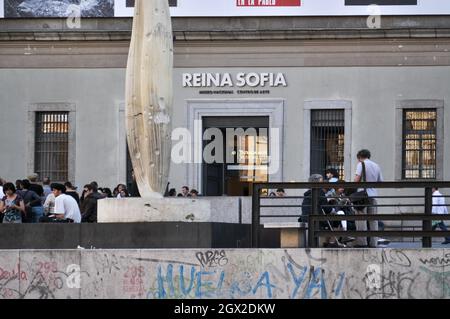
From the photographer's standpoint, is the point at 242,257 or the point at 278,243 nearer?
the point at 242,257

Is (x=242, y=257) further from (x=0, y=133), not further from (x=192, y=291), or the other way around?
(x=0, y=133)

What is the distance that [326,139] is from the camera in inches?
1528

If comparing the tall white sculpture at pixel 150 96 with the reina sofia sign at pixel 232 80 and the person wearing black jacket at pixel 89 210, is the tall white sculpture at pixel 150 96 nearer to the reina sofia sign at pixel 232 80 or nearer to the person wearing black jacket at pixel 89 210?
the person wearing black jacket at pixel 89 210

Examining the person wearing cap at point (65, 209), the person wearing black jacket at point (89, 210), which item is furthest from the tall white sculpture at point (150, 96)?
the person wearing black jacket at point (89, 210)

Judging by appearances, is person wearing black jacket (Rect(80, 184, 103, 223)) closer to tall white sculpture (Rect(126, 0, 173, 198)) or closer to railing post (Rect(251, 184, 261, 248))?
tall white sculpture (Rect(126, 0, 173, 198))

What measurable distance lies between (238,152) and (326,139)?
96.8 inches

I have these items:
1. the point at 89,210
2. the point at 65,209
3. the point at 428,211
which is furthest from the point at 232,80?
the point at 428,211

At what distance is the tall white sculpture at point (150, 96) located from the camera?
720 inches

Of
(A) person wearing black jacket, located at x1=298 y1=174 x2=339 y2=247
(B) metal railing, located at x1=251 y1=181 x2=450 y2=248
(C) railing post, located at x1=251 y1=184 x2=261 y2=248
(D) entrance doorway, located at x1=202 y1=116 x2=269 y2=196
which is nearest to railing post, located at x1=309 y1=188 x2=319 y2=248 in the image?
(B) metal railing, located at x1=251 y1=181 x2=450 y2=248

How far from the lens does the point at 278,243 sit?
63.8 feet

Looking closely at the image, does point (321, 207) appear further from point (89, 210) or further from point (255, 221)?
point (89, 210)

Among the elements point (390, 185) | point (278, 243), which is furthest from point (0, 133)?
point (390, 185)

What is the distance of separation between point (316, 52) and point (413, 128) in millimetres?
3321

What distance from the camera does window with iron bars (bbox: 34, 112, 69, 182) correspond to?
3931cm
